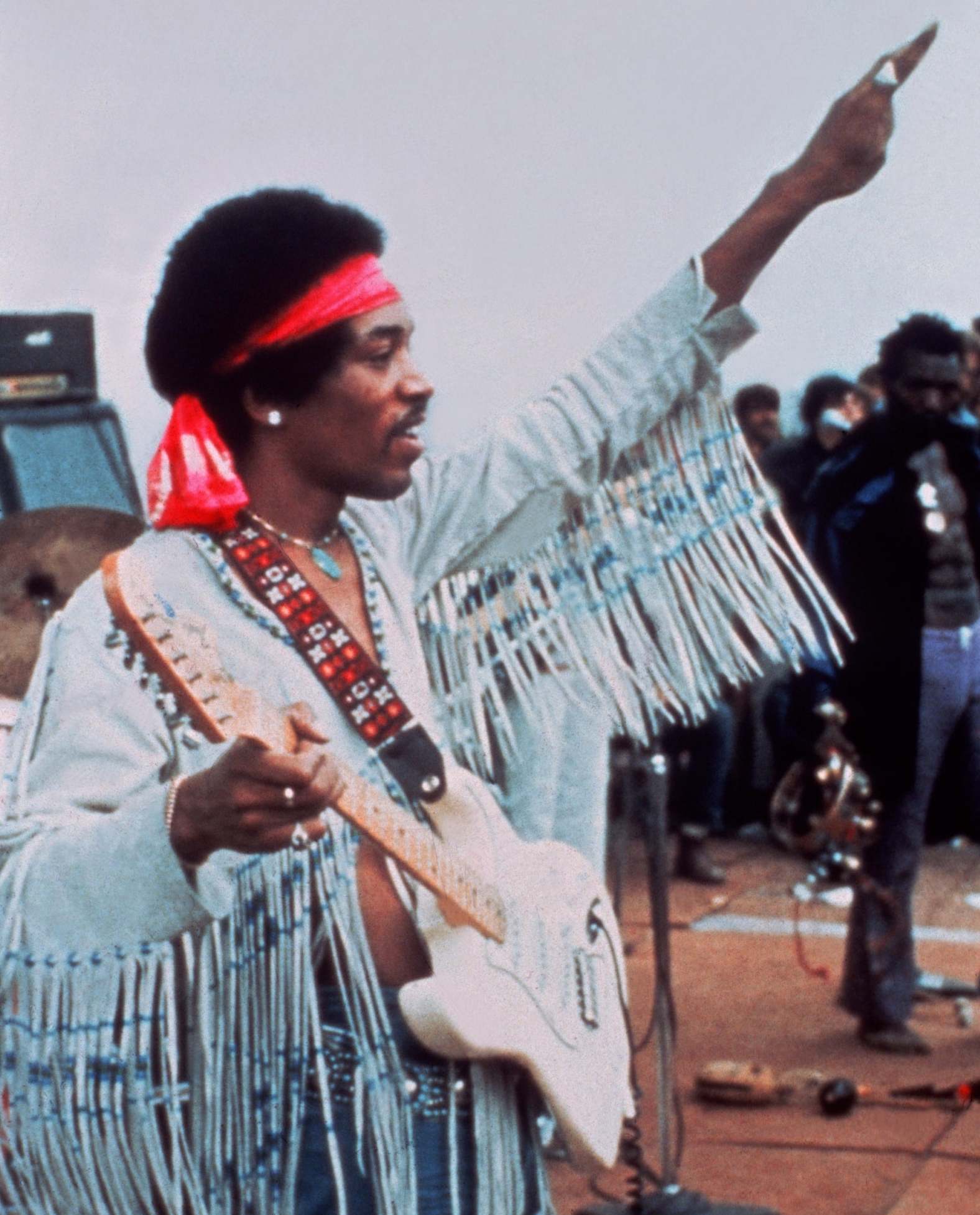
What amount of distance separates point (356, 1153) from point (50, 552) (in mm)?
1409

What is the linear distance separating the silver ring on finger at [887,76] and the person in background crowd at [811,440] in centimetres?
546

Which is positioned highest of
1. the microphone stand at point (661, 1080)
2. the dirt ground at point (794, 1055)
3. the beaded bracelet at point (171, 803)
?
the beaded bracelet at point (171, 803)

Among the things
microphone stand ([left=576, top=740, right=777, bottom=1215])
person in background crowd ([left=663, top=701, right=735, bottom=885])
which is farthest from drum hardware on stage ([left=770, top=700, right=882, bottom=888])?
person in background crowd ([left=663, top=701, right=735, bottom=885])

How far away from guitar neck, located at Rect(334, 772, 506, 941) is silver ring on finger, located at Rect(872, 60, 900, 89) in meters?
0.97

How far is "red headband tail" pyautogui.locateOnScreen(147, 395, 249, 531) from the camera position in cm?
206

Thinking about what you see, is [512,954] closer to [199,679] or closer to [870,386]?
[199,679]

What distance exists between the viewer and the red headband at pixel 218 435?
207 cm

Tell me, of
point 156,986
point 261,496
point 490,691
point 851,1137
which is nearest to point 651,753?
point 851,1137

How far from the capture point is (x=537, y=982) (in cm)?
210

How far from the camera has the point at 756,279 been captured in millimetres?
2295

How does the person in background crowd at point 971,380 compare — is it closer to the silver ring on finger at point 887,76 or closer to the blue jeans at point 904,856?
the blue jeans at point 904,856

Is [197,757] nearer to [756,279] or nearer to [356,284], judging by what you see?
[356,284]

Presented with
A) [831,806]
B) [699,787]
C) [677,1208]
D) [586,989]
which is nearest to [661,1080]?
[677,1208]

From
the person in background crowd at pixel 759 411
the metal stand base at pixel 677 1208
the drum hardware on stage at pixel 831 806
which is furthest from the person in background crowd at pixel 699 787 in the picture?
the metal stand base at pixel 677 1208
